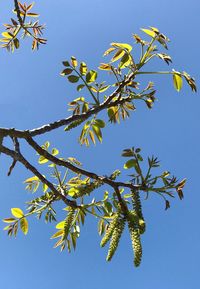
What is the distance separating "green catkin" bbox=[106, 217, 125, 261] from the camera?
2.84 metres

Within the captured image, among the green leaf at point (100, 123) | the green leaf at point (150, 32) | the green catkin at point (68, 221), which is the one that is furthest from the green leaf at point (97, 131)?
the green leaf at point (150, 32)

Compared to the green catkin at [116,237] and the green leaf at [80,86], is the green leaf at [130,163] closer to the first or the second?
the green catkin at [116,237]

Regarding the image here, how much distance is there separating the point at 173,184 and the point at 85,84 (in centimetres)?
91

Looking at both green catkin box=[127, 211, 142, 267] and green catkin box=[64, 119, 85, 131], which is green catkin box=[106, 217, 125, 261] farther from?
green catkin box=[64, 119, 85, 131]

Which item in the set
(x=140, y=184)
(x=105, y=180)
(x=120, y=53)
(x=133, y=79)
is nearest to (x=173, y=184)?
(x=140, y=184)

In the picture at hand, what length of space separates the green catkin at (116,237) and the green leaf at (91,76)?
38.2 inches

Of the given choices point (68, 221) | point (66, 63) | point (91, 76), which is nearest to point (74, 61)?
point (66, 63)

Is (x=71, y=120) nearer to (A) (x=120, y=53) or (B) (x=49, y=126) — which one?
(B) (x=49, y=126)

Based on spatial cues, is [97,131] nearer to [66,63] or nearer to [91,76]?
[91,76]

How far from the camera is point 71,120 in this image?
3.09m

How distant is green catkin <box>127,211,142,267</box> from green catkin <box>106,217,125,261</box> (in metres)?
0.05

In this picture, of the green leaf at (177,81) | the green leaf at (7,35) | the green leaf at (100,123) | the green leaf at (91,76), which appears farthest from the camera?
the green leaf at (7,35)

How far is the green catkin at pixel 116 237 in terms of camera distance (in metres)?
2.84

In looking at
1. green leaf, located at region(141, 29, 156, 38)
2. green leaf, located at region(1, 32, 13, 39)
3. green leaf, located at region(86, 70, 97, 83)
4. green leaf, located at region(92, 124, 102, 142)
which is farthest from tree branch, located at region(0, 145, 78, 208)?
green leaf, located at region(1, 32, 13, 39)
